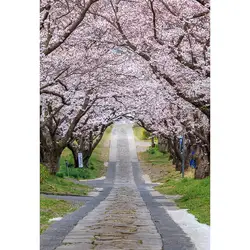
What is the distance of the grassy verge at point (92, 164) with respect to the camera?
26.0 meters

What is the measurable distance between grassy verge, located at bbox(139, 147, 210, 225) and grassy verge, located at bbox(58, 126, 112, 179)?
105 inches

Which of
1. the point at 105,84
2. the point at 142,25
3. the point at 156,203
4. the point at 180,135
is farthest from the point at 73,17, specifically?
the point at 180,135

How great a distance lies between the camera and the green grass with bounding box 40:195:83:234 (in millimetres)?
9811

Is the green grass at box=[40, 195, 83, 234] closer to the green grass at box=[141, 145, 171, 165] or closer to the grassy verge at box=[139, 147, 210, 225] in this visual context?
the grassy verge at box=[139, 147, 210, 225]

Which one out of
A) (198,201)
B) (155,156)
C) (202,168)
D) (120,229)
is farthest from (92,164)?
(120,229)

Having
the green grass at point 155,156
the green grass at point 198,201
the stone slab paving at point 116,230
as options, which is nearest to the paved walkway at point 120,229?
the stone slab paving at point 116,230

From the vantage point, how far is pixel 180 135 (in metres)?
23.8

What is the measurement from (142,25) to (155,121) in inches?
537

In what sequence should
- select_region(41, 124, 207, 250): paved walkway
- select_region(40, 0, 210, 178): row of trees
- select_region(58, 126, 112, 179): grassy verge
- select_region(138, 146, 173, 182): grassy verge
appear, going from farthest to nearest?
select_region(138, 146, 173, 182): grassy verge, select_region(58, 126, 112, 179): grassy verge, select_region(40, 0, 210, 178): row of trees, select_region(41, 124, 207, 250): paved walkway

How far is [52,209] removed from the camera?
11641mm

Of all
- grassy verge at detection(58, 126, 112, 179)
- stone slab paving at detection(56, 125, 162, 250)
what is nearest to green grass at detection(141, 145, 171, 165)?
grassy verge at detection(58, 126, 112, 179)

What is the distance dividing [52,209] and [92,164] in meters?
21.1

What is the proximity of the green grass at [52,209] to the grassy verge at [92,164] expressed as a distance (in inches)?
335
